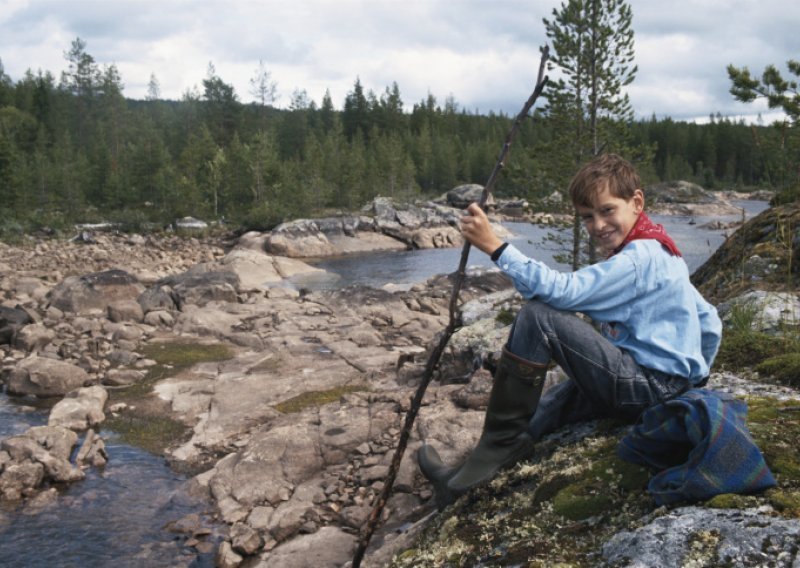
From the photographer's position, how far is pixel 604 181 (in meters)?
3.48

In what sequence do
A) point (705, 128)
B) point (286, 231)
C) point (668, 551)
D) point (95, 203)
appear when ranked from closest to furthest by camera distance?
point (668, 551) < point (286, 231) < point (95, 203) < point (705, 128)

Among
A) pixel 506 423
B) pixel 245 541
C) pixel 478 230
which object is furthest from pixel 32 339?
pixel 478 230

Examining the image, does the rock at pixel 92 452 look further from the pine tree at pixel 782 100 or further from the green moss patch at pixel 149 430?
the pine tree at pixel 782 100

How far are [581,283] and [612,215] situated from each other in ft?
1.80

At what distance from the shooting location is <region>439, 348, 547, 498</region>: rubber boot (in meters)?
3.55

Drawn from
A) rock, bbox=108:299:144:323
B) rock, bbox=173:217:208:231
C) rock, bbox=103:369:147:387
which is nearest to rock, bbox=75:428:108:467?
rock, bbox=103:369:147:387

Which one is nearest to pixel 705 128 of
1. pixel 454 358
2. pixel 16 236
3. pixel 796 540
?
pixel 16 236

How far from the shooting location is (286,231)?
3988cm

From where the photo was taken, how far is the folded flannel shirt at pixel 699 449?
8.30 ft

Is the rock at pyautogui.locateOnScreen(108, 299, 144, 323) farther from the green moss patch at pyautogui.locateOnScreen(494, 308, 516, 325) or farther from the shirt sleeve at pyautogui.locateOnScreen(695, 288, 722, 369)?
the shirt sleeve at pyautogui.locateOnScreen(695, 288, 722, 369)

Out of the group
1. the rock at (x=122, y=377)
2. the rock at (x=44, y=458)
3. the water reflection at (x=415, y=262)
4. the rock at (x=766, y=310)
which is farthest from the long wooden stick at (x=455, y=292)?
the water reflection at (x=415, y=262)

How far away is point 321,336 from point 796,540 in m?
13.7

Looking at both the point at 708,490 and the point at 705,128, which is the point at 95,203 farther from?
the point at 705,128

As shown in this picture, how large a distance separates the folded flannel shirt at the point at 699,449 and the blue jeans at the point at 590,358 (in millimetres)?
331
